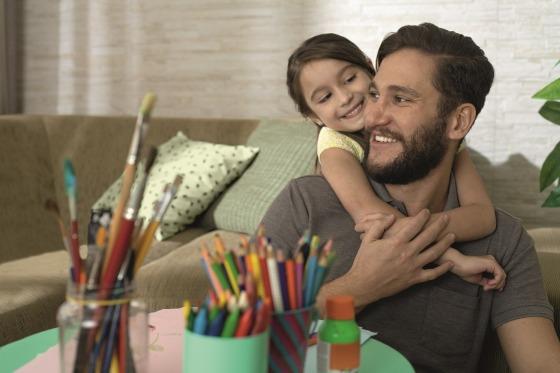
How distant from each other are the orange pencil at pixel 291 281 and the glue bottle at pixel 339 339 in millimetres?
65

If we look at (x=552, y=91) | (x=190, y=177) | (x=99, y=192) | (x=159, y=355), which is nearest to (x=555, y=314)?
(x=552, y=91)

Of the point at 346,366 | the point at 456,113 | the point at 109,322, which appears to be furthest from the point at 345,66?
the point at 109,322

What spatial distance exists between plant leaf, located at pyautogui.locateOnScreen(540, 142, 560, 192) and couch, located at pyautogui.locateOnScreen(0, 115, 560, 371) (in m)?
0.20

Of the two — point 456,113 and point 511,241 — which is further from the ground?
point 456,113

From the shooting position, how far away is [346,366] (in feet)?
2.96

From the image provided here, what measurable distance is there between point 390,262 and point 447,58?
47cm

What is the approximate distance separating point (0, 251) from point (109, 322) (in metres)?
2.15

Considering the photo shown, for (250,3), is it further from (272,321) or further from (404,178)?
(272,321)

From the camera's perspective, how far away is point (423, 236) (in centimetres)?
138

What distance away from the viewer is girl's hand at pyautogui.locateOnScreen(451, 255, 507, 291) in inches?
53.1

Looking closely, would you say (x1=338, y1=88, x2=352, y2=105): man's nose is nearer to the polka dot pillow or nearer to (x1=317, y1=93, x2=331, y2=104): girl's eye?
(x1=317, y1=93, x2=331, y2=104): girl's eye

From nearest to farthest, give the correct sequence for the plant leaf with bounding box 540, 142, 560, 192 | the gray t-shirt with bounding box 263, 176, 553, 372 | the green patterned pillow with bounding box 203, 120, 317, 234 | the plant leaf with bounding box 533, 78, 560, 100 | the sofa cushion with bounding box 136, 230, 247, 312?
the gray t-shirt with bounding box 263, 176, 553, 372 → the sofa cushion with bounding box 136, 230, 247, 312 → the plant leaf with bounding box 533, 78, 560, 100 → the plant leaf with bounding box 540, 142, 560, 192 → the green patterned pillow with bounding box 203, 120, 317, 234

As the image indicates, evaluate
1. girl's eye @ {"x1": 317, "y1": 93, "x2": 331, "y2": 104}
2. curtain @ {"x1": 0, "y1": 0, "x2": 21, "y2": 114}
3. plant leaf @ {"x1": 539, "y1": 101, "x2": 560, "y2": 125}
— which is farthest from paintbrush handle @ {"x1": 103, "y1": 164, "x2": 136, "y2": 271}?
curtain @ {"x1": 0, "y1": 0, "x2": 21, "y2": 114}

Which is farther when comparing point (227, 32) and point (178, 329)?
point (227, 32)
